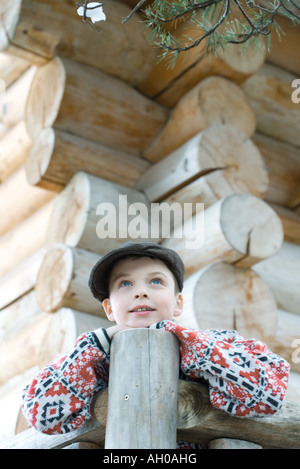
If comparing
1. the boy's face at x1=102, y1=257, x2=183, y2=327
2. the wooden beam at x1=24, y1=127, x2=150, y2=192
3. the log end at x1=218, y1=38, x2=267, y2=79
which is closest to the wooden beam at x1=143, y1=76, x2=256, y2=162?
the log end at x1=218, y1=38, x2=267, y2=79

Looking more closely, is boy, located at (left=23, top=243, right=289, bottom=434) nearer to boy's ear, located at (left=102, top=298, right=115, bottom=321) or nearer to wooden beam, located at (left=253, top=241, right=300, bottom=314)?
boy's ear, located at (left=102, top=298, right=115, bottom=321)

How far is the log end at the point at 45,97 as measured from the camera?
181 inches

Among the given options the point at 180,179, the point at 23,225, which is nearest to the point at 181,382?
the point at 180,179

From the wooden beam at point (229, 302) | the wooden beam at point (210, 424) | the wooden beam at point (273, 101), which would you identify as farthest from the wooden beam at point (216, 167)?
the wooden beam at point (210, 424)

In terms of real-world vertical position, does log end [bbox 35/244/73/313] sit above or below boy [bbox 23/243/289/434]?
above

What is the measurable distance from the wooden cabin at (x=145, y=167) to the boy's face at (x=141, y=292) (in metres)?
1.48

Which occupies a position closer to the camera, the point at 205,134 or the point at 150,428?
the point at 150,428

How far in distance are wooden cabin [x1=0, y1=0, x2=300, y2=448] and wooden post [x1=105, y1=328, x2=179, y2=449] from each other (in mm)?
1760

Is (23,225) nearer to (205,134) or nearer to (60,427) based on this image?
(205,134)

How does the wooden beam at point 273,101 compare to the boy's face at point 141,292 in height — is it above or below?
above

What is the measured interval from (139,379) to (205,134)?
8.60 ft

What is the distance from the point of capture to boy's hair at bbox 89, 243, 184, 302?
7.70 feet

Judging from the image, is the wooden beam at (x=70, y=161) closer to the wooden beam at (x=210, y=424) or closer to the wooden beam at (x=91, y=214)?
the wooden beam at (x=91, y=214)

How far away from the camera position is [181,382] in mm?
2123
